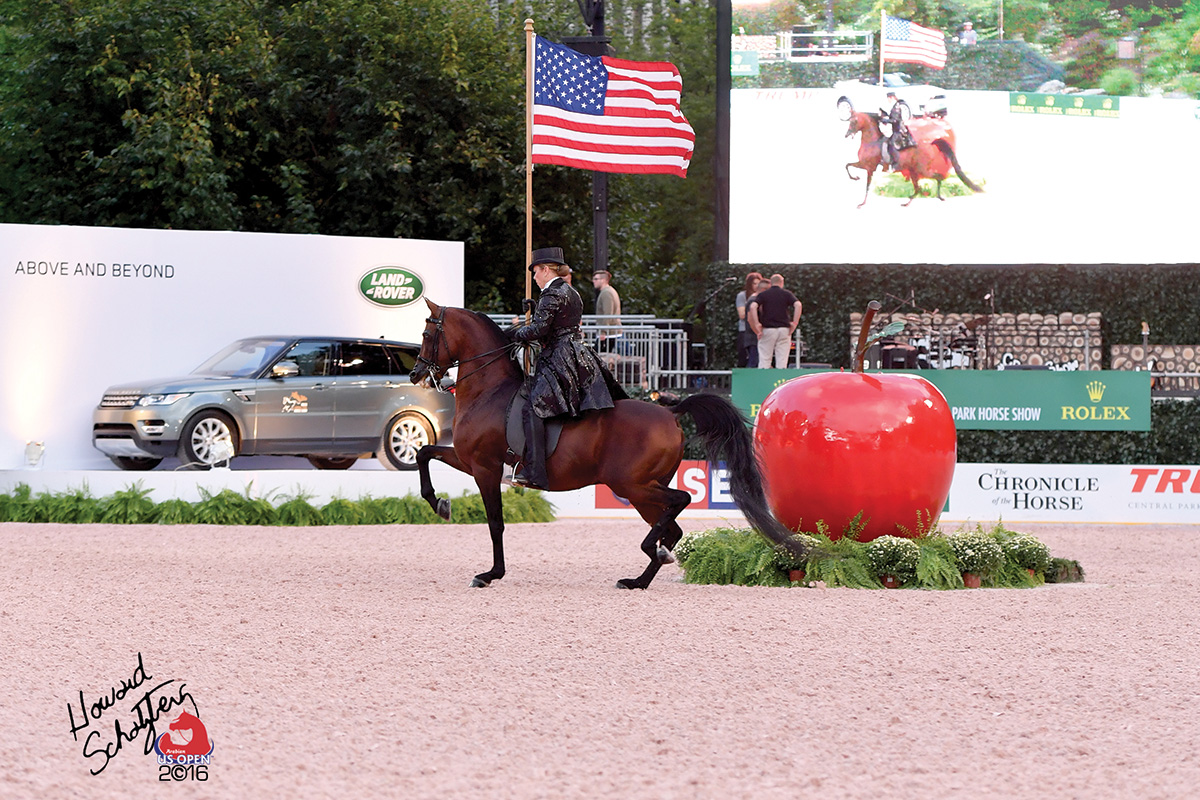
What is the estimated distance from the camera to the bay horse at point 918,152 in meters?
24.1

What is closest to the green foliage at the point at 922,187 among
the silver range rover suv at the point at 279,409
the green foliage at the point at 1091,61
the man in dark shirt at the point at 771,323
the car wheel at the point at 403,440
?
the green foliage at the point at 1091,61

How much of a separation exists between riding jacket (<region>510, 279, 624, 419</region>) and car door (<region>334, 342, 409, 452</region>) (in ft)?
22.4

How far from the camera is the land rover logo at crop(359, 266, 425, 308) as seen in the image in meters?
17.9

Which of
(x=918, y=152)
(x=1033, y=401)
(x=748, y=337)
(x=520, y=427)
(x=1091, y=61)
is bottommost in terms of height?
(x=1033, y=401)

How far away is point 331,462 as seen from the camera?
17719 mm

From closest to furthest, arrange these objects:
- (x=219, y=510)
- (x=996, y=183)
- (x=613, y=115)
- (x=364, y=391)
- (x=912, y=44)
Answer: (x=219, y=510)
(x=364, y=391)
(x=613, y=115)
(x=996, y=183)
(x=912, y=44)

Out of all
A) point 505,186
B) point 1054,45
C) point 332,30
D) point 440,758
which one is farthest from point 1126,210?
point 440,758

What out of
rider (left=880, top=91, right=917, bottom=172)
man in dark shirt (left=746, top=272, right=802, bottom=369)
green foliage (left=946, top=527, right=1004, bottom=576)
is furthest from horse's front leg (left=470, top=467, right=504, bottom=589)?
rider (left=880, top=91, right=917, bottom=172)

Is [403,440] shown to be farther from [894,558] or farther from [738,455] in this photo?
[894,558]

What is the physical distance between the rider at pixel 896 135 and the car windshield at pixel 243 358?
11.1m

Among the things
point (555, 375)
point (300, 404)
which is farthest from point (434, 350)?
point (300, 404)

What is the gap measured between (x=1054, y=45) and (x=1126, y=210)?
111 inches

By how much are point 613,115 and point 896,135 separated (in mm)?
7765
